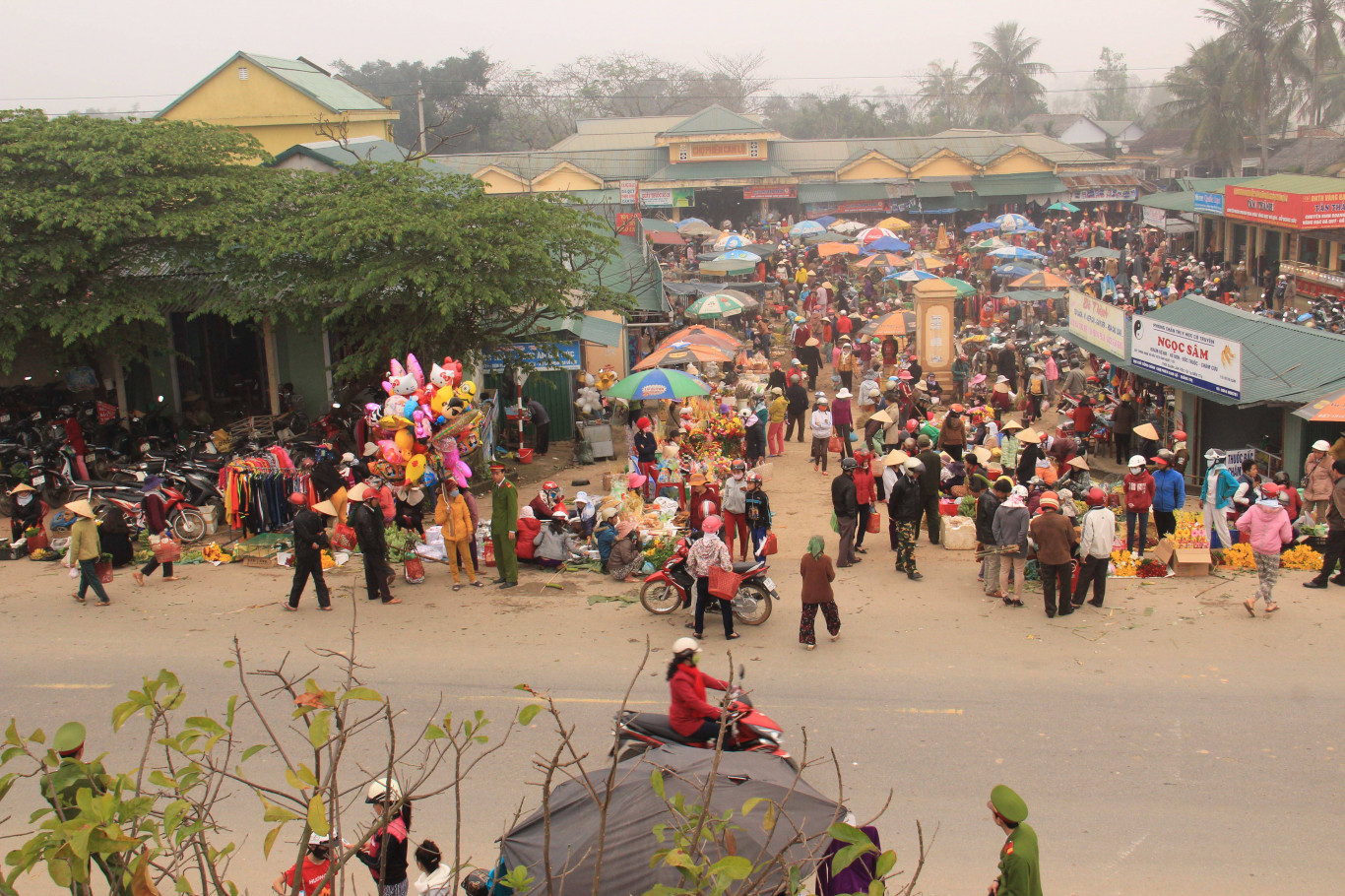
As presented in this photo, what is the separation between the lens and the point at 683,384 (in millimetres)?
16625

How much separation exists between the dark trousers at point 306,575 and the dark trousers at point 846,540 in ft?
18.9

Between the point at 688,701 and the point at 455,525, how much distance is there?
557 cm

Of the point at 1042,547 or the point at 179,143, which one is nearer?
the point at 1042,547

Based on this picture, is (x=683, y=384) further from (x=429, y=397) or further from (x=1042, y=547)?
(x=1042, y=547)

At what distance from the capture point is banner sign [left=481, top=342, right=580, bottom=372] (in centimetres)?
1767

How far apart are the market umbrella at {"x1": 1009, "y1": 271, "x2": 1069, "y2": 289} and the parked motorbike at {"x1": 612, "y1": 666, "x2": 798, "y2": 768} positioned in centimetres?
2101

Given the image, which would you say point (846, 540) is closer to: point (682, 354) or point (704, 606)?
point (704, 606)

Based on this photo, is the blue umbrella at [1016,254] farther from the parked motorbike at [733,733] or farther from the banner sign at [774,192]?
the parked motorbike at [733,733]

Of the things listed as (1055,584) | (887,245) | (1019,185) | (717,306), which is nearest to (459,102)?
(1019,185)

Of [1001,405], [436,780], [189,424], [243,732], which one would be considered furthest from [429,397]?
[1001,405]

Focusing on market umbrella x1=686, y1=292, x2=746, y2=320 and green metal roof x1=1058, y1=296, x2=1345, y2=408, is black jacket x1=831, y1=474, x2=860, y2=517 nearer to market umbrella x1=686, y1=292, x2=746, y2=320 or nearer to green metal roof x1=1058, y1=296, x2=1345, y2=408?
green metal roof x1=1058, y1=296, x2=1345, y2=408

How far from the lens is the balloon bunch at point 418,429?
1255cm

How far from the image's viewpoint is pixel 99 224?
16141 mm

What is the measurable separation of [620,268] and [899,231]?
2201 cm
